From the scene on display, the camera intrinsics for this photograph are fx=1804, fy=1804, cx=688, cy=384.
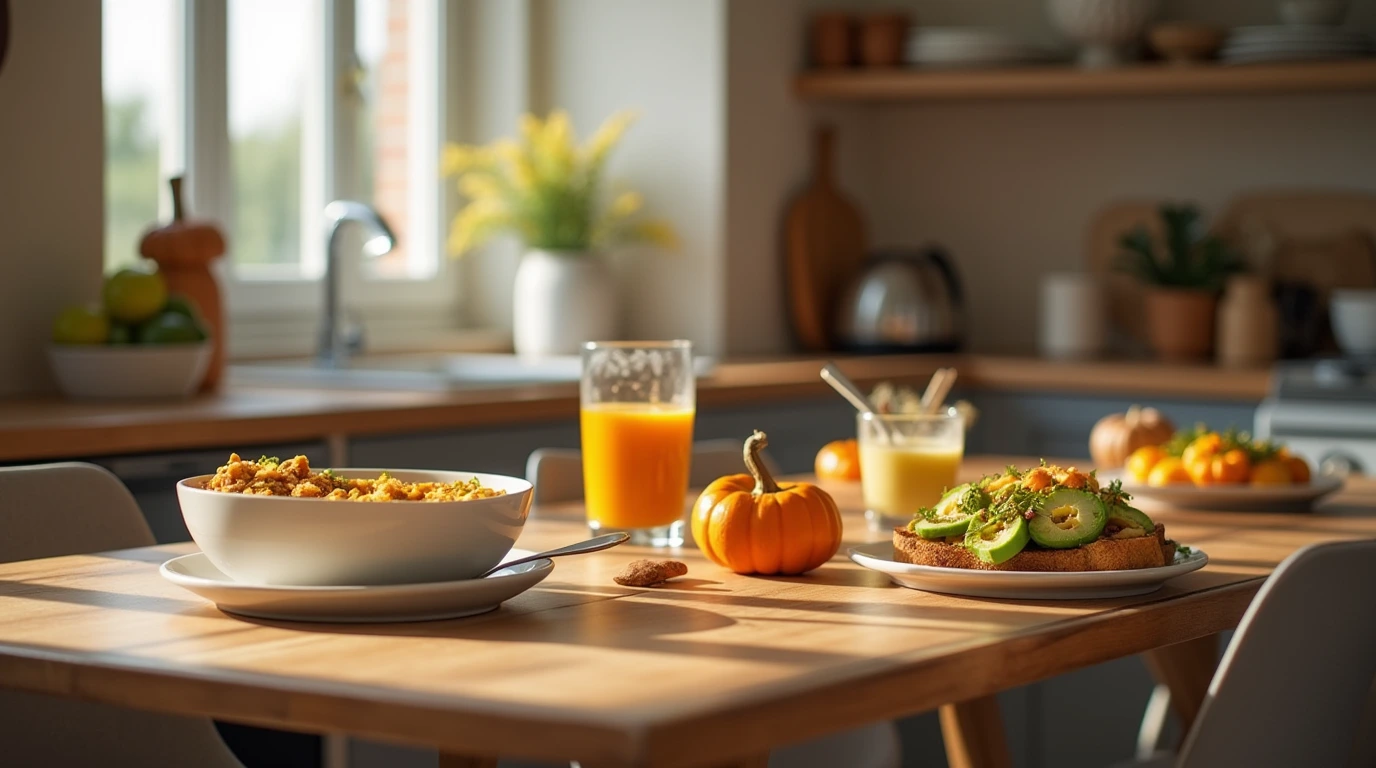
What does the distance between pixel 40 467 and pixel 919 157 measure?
310 cm

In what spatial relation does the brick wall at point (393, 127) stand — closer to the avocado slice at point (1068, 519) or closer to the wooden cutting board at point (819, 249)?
the wooden cutting board at point (819, 249)

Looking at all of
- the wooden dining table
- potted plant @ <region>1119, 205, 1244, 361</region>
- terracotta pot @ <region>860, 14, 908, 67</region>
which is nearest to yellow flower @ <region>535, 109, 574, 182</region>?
terracotta pot @ <region>860, 14, 908, 67</region>

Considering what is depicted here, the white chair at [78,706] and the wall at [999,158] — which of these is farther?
the wall at [999,158]

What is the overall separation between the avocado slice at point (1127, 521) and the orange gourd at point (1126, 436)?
932 millimetres

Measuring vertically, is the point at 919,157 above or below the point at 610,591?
above

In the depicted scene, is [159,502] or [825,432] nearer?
[159,502]

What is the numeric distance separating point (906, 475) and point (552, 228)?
7.08 ft

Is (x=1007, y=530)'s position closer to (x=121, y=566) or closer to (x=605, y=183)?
(x=121, y=566)

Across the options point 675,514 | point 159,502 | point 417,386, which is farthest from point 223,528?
point 417,386

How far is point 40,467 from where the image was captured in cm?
162

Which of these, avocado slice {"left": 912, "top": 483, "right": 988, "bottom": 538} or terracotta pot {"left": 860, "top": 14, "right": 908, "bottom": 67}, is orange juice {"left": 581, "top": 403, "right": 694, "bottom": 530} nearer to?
avocado slice {"left": 912, "top": 483, "right": 988, "bottom": 538}

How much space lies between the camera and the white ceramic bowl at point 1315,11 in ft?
12.0

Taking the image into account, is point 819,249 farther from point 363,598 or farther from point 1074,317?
point 363,598

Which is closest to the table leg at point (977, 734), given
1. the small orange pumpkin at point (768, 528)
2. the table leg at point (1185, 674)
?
the table leg at point (1185, 674)
